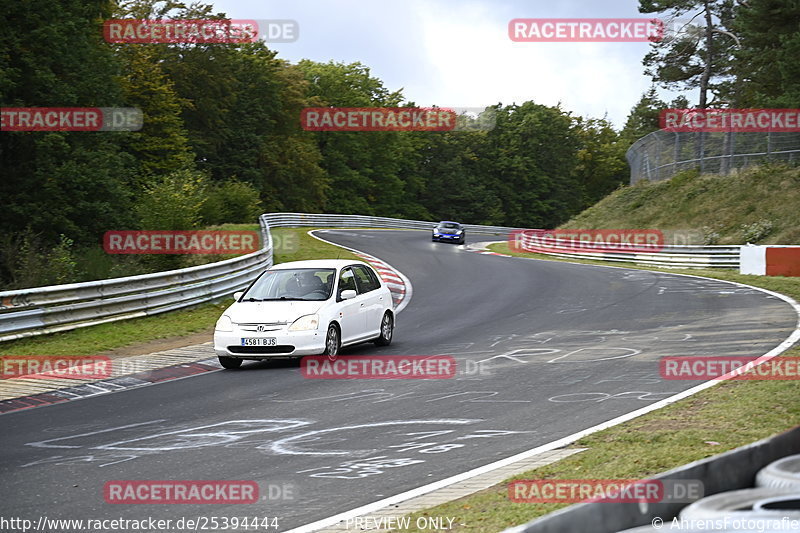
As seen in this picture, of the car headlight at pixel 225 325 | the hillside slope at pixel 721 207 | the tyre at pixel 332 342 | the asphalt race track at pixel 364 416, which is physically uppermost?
the hillside slope at pixel 721 207

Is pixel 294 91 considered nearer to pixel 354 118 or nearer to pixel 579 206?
pixel 354 118

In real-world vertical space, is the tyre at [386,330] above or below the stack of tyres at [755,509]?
below

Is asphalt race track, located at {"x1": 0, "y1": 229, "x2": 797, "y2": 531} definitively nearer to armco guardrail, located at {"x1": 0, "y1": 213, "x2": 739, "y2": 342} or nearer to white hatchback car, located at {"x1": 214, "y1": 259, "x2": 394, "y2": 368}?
white hatchback car, located at {"x1": 214, "y1": 259, "x2": 394, "y2": 368}

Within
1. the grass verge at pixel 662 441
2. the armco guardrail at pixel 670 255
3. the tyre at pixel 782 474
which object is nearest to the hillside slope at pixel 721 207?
the armco guardrail at pixel 670 255

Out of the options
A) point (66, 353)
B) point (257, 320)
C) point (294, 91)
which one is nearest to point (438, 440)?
point (257, 320)

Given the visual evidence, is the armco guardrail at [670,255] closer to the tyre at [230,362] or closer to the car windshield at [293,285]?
the car windshield at [293,285]

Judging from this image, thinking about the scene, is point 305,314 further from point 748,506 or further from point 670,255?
point 670,255

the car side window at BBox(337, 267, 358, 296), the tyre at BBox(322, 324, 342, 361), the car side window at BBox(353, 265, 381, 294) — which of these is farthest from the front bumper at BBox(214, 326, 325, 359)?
the car side window at BBox(353, 265, 381, 294)

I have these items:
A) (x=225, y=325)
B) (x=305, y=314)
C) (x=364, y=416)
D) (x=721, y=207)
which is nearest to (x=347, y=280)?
(x=305, y=314)

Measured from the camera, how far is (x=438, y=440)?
28.2 ft

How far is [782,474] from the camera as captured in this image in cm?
443

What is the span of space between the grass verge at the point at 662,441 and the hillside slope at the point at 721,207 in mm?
32495

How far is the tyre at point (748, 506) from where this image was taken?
12.3 ft

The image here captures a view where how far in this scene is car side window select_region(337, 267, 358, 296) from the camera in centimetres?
1506
